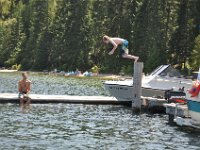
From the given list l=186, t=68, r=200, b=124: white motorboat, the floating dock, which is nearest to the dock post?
the floating dock

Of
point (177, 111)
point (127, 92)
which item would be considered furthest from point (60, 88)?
point (177, 111)

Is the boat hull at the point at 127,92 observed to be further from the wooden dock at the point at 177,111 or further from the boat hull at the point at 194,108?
the boat hull at the point at 194,108

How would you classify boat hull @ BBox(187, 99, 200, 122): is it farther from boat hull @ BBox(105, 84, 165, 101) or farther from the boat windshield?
the boat windshield

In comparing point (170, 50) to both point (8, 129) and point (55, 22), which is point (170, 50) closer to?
point (55, 22)

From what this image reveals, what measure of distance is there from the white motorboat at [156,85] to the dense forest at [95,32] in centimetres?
3716

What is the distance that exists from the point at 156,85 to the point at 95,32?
6973cm

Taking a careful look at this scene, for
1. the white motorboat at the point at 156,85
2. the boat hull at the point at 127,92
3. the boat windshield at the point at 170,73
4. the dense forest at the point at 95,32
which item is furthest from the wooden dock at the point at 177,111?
the dense forest at the point at 95,32

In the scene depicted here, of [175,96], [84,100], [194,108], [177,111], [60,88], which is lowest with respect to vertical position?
[60,88]

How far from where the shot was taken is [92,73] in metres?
93.4

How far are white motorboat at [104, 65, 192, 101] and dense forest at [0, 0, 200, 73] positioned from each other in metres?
37.2

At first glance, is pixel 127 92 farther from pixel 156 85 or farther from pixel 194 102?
pixel 194 102

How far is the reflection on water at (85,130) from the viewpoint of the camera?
66.9 ft

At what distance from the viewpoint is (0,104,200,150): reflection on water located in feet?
66.9

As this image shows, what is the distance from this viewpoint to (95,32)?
4112 inches
